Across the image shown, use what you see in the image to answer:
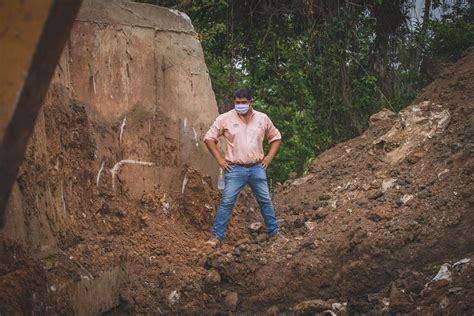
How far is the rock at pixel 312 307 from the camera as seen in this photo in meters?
6.29

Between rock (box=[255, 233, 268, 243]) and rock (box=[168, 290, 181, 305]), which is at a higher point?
rock (box=[255, 233, 268, 243])

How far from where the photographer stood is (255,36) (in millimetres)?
12141

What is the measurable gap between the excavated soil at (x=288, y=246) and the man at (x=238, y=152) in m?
0.43

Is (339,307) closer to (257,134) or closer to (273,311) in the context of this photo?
(273,311)

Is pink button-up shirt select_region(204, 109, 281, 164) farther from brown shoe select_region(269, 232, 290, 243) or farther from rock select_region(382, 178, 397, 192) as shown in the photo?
rock select_region(382, 178, 397, 192)

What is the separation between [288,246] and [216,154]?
116 centimetres


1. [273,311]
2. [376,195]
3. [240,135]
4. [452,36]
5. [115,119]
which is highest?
[452,36]

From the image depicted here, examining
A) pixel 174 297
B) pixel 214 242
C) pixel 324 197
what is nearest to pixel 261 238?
pixel 214 242

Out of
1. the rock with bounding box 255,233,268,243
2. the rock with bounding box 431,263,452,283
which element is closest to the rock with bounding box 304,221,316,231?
the rock with bounding box 255,233,268,243

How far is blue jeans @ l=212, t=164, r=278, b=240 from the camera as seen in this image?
7715 millimetres

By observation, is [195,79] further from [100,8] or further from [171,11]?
[100,8]

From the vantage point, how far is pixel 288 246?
7645 millimetres

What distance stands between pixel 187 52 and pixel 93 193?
7.08ft

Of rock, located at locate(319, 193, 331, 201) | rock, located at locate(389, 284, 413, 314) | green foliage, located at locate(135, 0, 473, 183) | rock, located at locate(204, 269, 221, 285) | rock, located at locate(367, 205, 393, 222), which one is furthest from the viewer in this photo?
green foliage, located at locate(135, 0, 473, 183)
